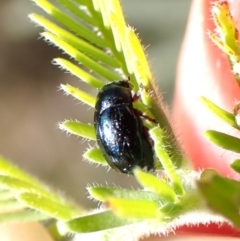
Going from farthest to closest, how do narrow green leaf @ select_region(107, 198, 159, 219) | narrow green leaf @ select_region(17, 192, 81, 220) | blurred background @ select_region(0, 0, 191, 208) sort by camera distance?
1. blurred background @ select_region(0, 0, 191, 208)
2. narrow green leaf @ select_region(17, 192, 81, 220)
3. narrow green leaf @ select_region(107, 198, 159, 219)

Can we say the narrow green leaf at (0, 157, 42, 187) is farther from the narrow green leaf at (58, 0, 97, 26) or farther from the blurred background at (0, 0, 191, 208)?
the blurred background at (0, 0, 191, 208)

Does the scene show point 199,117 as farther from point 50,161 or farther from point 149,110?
point 50,161

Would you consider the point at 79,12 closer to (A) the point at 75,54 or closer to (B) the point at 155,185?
(A) the point at 75,54

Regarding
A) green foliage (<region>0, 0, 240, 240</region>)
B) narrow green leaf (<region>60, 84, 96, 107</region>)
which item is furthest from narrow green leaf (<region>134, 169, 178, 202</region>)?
narrow green leaf (<region>60, 84, 96, 107</region>)

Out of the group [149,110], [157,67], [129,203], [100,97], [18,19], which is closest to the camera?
[129,203]

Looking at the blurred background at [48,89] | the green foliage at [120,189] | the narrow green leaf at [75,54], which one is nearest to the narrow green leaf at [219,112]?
the green foliage at [120,189]

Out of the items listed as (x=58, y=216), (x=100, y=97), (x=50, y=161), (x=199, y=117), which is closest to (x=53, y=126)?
(x=50, y=161)

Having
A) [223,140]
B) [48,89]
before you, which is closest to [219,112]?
[223,140]
